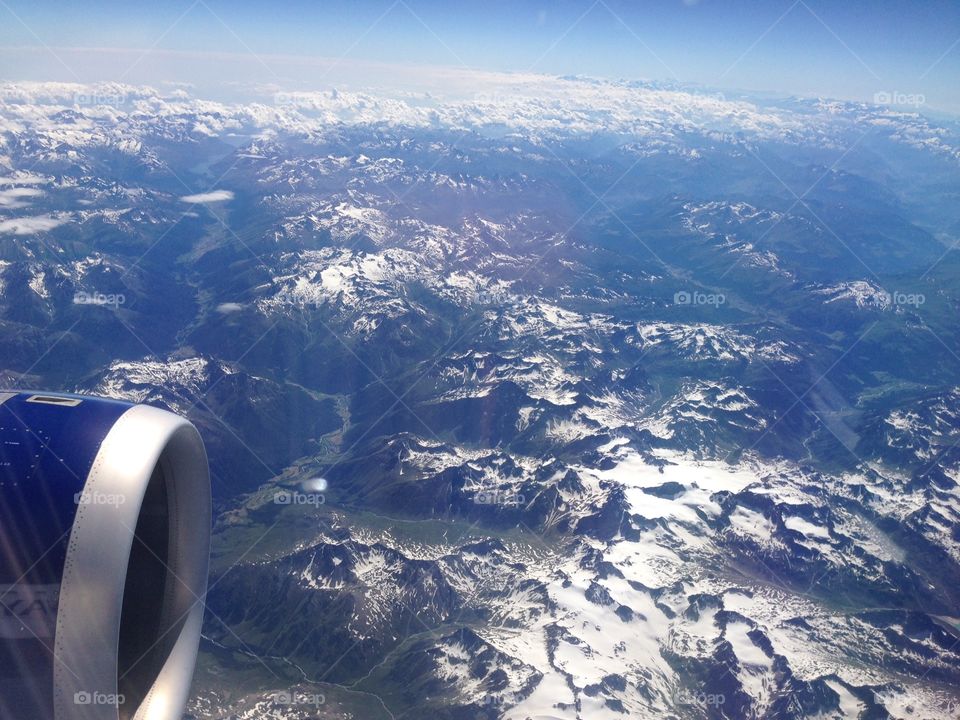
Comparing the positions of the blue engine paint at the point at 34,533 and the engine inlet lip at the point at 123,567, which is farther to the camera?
the engine inlet lip at the point at 123,567

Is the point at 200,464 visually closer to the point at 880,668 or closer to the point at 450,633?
the point at 450,633

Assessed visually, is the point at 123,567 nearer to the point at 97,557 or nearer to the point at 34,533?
the point at 97,557

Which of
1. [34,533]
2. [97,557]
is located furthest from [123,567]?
[34,533]

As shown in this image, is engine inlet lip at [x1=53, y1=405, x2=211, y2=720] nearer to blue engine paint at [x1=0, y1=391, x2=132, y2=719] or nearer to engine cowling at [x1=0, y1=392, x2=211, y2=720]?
engine cowling at [x1=0, y1=392, x2=211, y2=720]

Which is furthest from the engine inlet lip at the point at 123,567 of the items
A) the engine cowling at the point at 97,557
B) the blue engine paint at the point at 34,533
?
the blue engine paint at the point at 34,533

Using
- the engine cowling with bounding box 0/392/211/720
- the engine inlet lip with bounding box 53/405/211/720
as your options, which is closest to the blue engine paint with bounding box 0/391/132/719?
the engine cowling with bounding box 0/392/211/720

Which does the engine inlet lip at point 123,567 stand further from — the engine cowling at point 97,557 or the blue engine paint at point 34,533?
the blue engine paint at point 34,533
